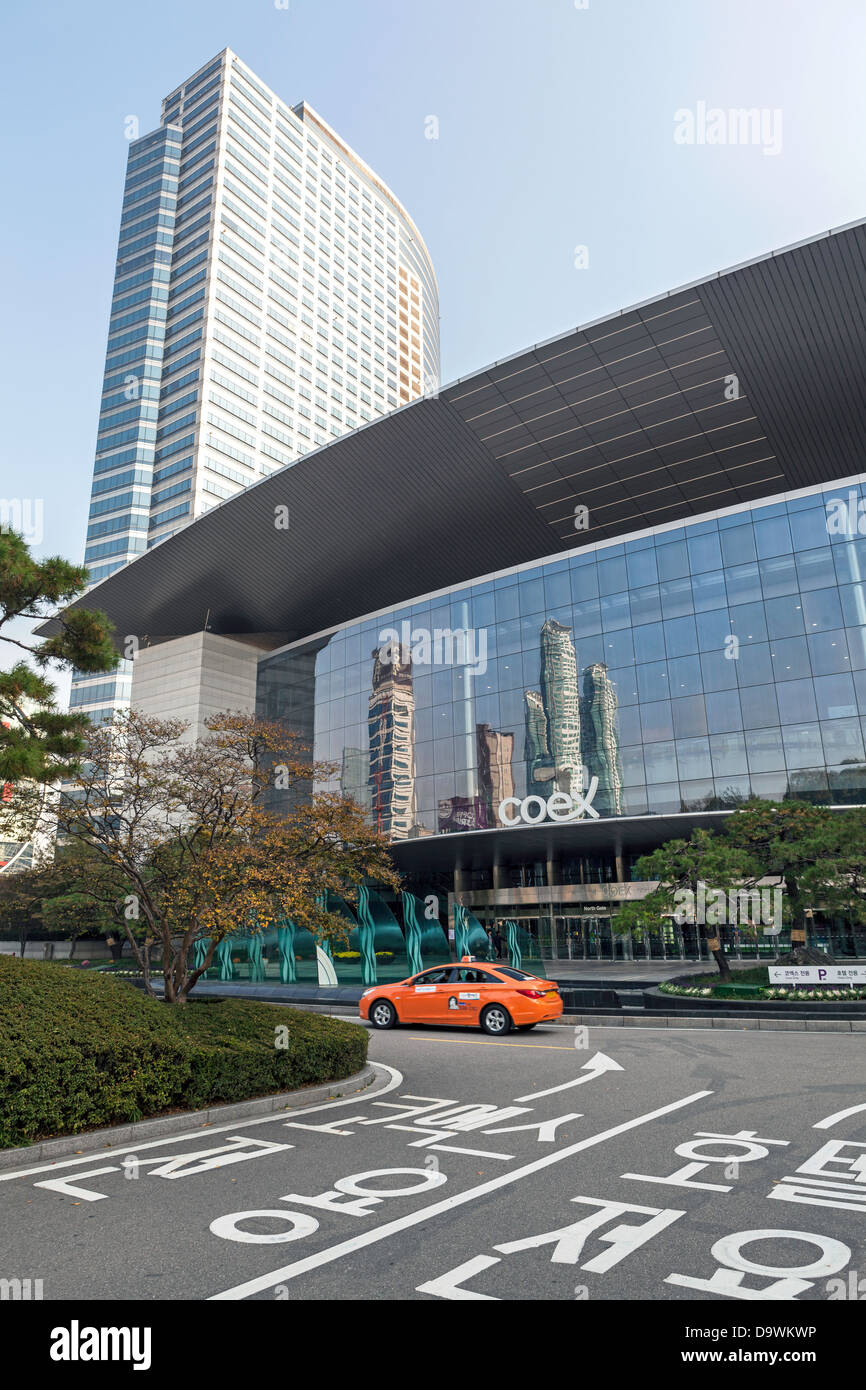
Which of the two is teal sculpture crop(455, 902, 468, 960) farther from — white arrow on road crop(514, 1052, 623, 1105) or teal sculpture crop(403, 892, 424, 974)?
white arrow on road crop(514, 1052, 623, 1105)

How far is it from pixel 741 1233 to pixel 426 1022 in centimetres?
1319

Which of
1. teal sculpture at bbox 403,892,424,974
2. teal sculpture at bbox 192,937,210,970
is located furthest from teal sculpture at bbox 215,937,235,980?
teal sculpture at bbox 403,892,424,974

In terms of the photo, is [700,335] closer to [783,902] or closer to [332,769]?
[783,902]

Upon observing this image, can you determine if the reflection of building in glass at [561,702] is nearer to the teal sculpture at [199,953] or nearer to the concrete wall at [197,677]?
the teal sculpture at [199,953]

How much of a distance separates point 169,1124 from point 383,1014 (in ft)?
34.1

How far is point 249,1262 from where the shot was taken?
4.85m

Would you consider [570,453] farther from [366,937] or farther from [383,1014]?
[383,1014]

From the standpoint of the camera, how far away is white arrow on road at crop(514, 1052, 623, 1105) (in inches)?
402

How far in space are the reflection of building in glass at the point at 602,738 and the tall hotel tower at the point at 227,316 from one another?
61.5 metres

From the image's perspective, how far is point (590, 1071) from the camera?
12.0 meters

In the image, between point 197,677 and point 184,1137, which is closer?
point 184,1137

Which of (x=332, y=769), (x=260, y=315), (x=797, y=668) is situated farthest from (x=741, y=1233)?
(x=260, y=315)

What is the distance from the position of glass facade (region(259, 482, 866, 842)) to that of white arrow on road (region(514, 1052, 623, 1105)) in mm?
22769

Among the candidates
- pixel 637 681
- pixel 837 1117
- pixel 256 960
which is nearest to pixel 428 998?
pixel 837 1117
